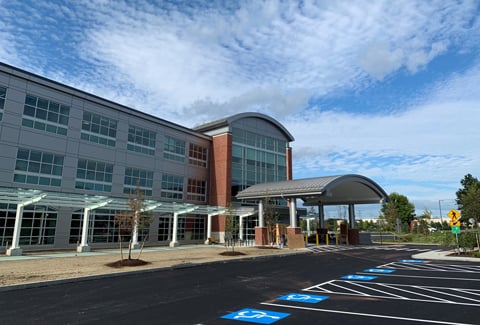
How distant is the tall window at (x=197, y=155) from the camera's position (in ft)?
125

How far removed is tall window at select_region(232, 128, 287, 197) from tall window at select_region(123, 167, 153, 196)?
33.6 feet

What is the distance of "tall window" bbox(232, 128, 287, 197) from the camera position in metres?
40.1

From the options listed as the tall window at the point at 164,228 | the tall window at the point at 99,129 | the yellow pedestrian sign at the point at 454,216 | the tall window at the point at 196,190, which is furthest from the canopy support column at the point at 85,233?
the yellow pedestrian sign at the point at 454,216

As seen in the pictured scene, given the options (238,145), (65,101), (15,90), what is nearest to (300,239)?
(238,145)

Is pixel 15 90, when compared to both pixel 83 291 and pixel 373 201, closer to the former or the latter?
Answer: pixel 83 291

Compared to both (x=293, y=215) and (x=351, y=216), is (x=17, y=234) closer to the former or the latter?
(x=293, y=215)

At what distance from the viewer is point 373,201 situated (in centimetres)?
3316

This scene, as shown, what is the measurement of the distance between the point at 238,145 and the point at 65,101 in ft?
64.9

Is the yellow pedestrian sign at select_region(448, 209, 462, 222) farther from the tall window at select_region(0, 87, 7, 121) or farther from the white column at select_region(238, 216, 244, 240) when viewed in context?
the tall window at select_region(0, 87, 7, 121)

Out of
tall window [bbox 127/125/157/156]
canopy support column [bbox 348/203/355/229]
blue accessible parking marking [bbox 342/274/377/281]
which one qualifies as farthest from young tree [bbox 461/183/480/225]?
tall window [bbox 127/125/157/156]

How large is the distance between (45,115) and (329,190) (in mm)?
22766

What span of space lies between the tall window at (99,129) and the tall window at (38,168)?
313 cm

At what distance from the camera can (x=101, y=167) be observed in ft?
94.2

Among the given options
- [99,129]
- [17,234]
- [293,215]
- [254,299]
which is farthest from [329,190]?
[17,234]
